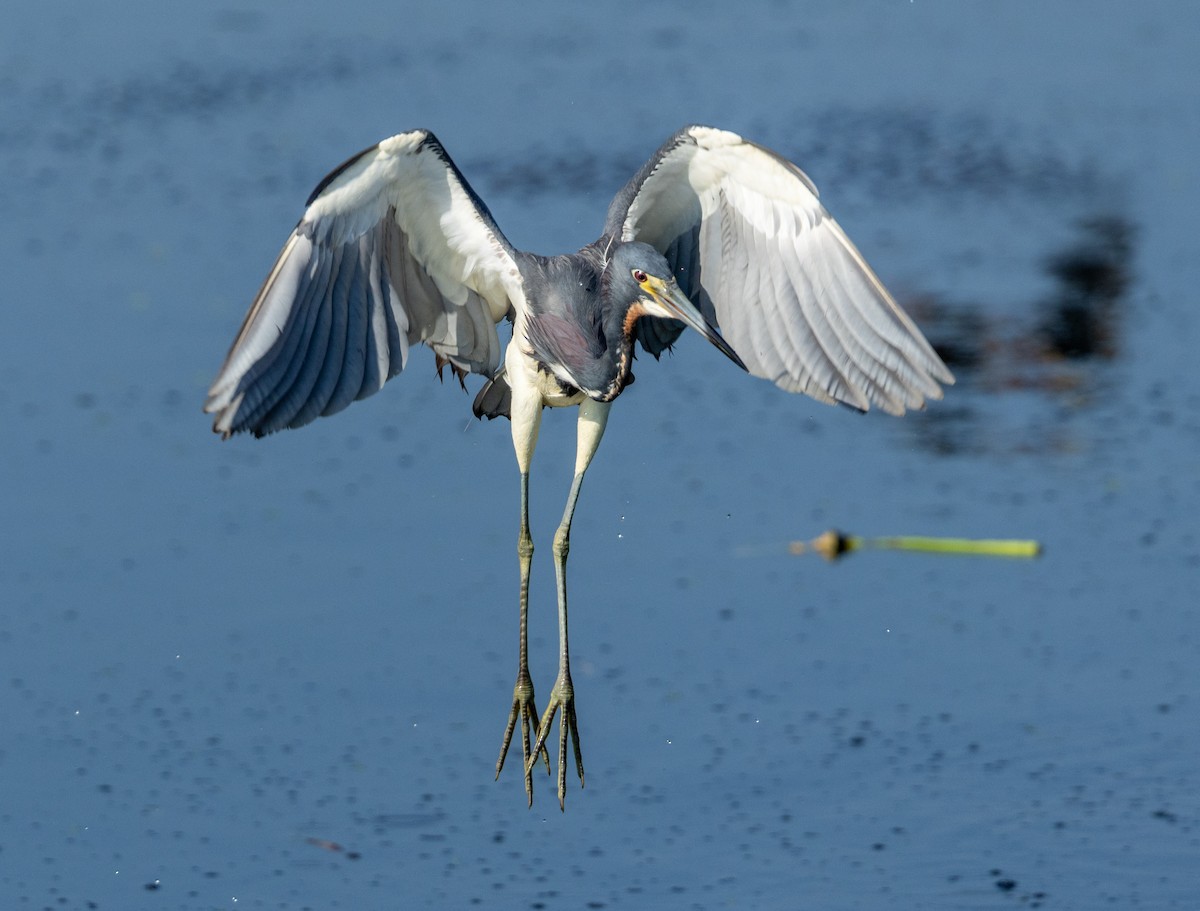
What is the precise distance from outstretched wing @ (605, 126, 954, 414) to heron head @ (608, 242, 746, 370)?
0.35m

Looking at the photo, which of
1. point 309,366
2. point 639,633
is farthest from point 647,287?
point 639,633

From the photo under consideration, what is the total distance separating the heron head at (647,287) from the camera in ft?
31.1

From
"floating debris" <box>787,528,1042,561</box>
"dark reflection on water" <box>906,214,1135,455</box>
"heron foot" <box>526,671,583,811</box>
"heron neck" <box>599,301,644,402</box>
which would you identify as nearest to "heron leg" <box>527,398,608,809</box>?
"heron foot" <box>526,671,583,811</box>

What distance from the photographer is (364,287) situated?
10.0 meters

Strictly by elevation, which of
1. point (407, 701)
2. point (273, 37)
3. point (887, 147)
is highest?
point (273, 37)

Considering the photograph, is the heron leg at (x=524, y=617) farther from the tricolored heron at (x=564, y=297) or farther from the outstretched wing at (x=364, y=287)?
the outstretched wing at (x=364, y=287)

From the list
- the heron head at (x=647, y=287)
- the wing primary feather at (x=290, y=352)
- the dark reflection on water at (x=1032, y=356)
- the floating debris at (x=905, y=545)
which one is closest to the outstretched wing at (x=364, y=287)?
the wing primary feather at (x=290, y=352)

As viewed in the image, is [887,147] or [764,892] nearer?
[764,892]

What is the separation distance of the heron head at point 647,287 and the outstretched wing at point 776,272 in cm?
35

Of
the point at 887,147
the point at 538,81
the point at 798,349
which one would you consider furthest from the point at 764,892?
the point at 538,81

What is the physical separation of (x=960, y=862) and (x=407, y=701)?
434 centimetres

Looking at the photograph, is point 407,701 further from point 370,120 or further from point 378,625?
point 370,120

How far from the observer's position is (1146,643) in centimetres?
1795

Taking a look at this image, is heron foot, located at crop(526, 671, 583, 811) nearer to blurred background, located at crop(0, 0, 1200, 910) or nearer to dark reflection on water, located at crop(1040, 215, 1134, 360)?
blurred background, located at crop(0, 0, 1200, 910)
